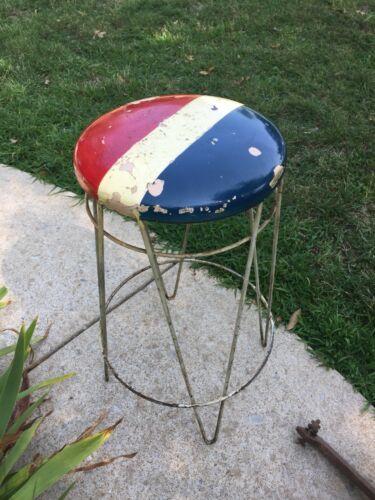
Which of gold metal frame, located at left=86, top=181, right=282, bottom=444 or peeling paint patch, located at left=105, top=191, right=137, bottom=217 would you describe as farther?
gold metal frame, located at left=86, top=181, right=282, bottom=444

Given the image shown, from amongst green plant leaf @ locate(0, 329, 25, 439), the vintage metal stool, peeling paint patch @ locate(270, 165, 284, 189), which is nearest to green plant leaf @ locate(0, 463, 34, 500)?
green plant leaf @ locate(0, 329, 25, 439)

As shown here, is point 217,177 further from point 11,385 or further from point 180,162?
point 11,385

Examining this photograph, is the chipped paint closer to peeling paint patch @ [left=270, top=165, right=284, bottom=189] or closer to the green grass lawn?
peeling paint patch @ [left=270, top=165, right=284, bottom=189]

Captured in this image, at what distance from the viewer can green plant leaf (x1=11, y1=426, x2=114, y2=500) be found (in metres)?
1.43

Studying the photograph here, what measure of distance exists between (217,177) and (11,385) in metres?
0.91

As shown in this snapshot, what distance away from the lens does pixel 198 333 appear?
2.20 m

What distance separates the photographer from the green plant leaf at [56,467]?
143 cm

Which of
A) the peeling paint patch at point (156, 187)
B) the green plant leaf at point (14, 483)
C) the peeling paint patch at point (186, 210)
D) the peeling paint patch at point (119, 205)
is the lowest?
the green plant leaf at point (14, 483)

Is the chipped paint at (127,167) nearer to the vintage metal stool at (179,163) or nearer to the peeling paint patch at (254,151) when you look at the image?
the vintage metal stool at (179,163)

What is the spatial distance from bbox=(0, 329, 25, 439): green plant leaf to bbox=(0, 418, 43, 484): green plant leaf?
0.29 feet

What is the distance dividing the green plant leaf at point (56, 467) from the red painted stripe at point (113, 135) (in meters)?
0.78

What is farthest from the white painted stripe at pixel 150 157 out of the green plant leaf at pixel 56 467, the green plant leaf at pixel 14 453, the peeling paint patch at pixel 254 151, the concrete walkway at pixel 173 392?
the concrete walkway at pixel 173 392

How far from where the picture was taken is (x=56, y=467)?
1470 millimetres

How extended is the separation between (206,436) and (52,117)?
2.61m
